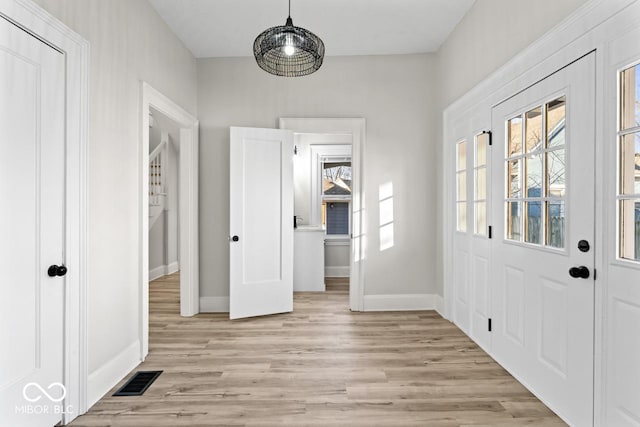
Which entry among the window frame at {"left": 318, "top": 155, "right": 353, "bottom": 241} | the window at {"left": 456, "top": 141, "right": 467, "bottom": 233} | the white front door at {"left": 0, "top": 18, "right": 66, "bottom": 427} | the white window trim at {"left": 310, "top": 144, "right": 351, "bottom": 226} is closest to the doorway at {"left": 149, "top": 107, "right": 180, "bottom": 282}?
the white window trim at {"left": 310, "top": 144, "right": 351, "bottom": 226}

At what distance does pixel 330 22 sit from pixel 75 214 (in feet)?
9.10

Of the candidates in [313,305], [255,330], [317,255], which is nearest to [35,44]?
[255,330]

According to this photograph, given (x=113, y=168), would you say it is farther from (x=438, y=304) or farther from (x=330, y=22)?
(x=438, y=304)

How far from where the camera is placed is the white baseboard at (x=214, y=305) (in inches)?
170

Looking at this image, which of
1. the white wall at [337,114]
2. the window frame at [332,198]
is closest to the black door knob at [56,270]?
the white wall at [337,114]

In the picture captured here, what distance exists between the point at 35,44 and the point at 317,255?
13.6ft

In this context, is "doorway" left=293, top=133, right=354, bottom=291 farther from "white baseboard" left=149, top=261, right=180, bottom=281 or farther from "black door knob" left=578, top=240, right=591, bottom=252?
"black door knob" left=578, top=240, right=591, bottom=252

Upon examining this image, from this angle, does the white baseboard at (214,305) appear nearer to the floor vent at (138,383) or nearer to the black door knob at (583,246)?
the floor vent at (138,383)

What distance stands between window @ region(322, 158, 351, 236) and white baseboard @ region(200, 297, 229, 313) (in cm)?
267

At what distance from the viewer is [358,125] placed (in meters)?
4.31

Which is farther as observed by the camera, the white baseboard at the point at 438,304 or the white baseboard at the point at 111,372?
the white baseboard at the point at 438,304

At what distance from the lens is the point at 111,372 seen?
2.54 meters

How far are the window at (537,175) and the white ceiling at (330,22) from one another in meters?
1.48

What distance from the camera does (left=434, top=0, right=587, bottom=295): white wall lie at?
2.31 m
